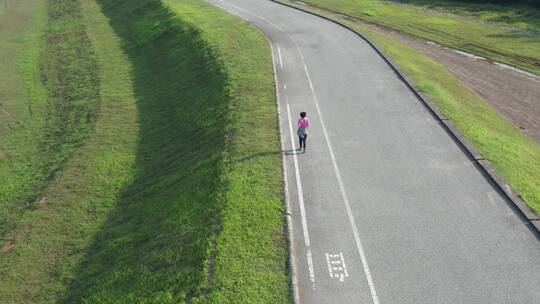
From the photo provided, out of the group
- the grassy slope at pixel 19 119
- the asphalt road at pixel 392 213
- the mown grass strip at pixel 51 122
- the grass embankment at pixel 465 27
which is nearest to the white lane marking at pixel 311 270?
the asphalt road at pixel 392 213

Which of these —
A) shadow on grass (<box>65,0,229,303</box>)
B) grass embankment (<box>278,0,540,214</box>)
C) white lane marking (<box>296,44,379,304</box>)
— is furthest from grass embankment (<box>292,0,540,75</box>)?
shadow on grass (<box>65,0,229,303</box>)

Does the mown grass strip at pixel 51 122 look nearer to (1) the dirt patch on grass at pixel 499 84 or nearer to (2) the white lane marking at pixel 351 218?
(2) the white lane marking at pixel 351 218

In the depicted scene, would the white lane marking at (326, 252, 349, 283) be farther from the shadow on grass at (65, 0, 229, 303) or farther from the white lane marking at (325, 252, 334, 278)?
the shadow on grass at (65, 0, 229, 303)

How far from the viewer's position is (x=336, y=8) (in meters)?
50.5

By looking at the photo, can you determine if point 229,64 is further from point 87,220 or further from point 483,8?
point 483,8

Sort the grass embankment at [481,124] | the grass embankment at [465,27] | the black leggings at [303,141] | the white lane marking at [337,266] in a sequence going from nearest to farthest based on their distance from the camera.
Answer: the white lane marking at [337,266] < the grass embankment at [481,124] < the black leggings at [303,141] < the grass embankment at [465,27]

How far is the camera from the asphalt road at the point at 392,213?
12023mm

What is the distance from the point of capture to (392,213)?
14.7 meters

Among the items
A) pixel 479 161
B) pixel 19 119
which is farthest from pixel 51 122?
pixel 479 161

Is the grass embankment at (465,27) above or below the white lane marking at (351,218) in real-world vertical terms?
above

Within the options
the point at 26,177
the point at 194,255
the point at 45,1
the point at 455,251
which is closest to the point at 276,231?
the point at 194,255

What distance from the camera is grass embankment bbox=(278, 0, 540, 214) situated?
16938 millimetres

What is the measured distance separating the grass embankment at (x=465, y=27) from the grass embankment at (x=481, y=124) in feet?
26.9

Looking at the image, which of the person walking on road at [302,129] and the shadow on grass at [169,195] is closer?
the shadow on grass at [169,195]
